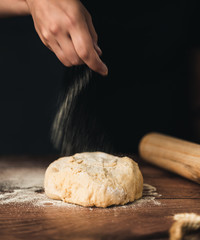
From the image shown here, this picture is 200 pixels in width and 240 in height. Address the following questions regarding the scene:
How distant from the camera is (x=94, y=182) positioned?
3.63ft

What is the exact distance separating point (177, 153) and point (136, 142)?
26.0 inches

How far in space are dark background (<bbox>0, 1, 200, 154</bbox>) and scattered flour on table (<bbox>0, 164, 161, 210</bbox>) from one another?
626 millimetres

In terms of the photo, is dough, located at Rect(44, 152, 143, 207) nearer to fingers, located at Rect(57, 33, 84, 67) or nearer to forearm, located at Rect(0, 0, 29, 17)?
fingers, located at Rect(57, 33, 84, 67)

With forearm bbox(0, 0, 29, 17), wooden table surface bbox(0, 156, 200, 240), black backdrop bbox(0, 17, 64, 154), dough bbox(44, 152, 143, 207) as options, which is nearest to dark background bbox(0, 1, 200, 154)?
black backdrop bbox(0, 17, 64, 154)

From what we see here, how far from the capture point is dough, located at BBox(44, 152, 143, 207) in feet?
3.60

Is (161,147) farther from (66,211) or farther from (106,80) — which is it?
(66,211)

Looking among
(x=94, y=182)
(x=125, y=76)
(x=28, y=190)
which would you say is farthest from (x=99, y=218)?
(x=125, y=76)

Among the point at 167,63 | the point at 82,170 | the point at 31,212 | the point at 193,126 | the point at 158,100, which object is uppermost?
the point at 167,63

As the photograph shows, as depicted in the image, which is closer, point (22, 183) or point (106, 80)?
point (22, 183)

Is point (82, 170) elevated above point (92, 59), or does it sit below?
below

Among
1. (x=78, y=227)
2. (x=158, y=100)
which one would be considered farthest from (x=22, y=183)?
(x=158, y=100)

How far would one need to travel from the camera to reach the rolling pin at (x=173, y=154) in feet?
4.46

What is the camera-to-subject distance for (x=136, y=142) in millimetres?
2137

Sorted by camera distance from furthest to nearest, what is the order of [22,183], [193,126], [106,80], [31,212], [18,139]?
[18,139] < [193,126] < [106,80] < [22,183] < [31,212]
